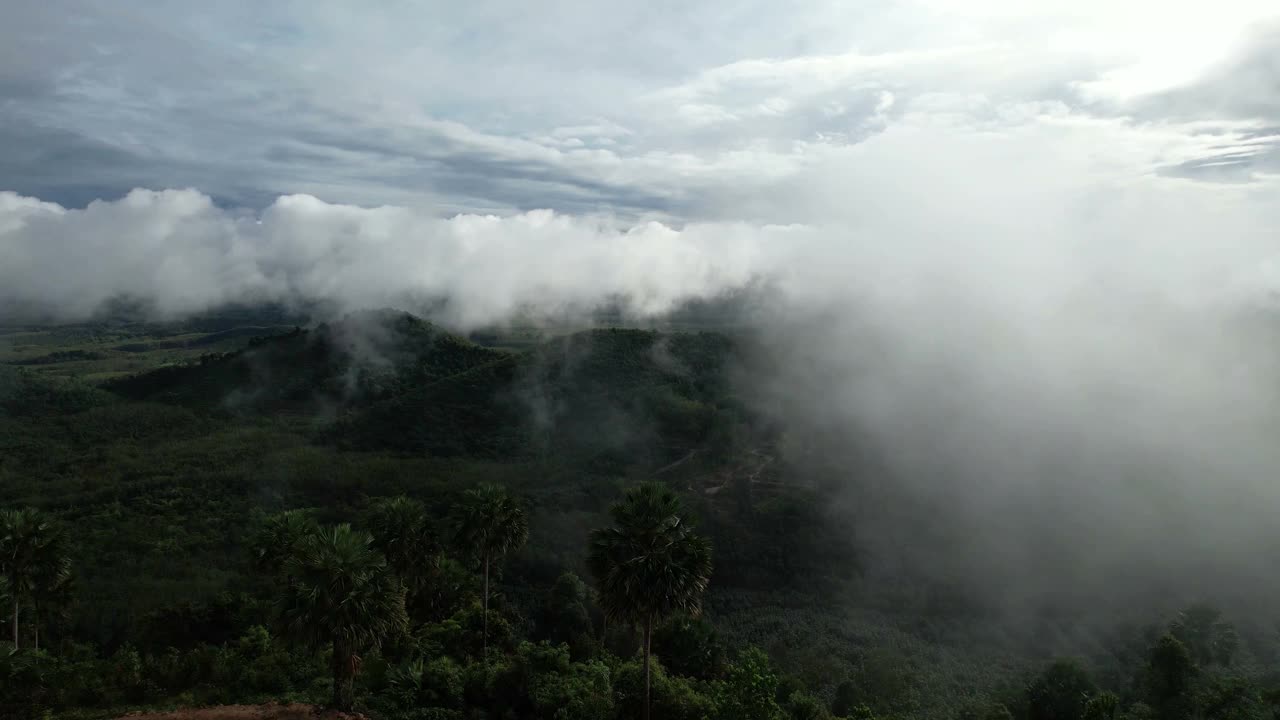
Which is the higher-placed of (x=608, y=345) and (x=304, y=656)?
(x=608, y=345)

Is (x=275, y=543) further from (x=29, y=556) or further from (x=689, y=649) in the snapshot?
(x=689, y=649)

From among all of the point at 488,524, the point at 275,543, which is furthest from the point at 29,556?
the point at 488,524

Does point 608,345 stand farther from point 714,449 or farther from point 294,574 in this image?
point 294,574

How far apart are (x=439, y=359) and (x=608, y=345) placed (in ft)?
168

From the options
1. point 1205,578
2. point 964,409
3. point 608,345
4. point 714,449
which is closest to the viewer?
point 1205,578

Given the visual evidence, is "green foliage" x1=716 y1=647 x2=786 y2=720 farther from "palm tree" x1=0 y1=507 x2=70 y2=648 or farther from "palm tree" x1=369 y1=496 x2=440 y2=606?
"palm tree" x1=0 y1=507 x2=70 y2=648

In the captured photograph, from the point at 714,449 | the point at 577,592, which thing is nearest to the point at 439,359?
the point at 714,449

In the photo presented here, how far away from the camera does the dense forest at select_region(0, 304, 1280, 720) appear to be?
33.4m

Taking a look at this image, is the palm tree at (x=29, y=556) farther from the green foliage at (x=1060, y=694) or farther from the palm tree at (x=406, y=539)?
the green foliage at (x=1060, y=694)

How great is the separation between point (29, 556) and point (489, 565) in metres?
32.8

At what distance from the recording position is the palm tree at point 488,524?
4916 cm

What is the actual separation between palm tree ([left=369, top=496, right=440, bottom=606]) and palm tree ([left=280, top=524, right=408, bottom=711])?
853 inches

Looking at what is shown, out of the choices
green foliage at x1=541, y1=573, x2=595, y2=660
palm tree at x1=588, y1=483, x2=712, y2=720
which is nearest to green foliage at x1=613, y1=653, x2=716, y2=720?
palm tree at x1=588, y1=483, x2=712, y2=720

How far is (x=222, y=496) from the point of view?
100062 millimetres
